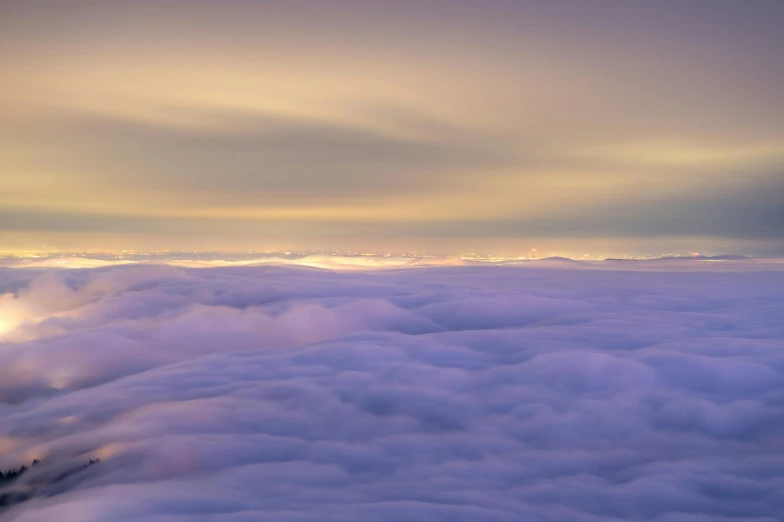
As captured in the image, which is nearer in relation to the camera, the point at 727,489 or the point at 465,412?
the point at 727,489

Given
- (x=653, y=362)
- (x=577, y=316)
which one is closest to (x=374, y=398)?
(x=653, y=362)

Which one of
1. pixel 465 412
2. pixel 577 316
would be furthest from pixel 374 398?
pixel 577 316

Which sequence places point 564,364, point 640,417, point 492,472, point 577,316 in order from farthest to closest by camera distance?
point 577,316
point 564,364
point 640,417
point 492,472

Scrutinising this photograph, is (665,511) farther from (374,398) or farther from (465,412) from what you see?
(374,398)

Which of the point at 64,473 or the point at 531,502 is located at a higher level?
the point at 531,502

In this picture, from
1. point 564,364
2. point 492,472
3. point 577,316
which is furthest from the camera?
point 577,316

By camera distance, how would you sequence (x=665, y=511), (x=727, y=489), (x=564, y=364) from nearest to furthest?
(x=665, y=511) < (x=727, y=489) < (x=564, y=364)

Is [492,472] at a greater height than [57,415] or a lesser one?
greater

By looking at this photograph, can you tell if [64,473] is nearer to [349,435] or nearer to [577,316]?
[349,435]

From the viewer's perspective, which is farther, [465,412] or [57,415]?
[57,415]
